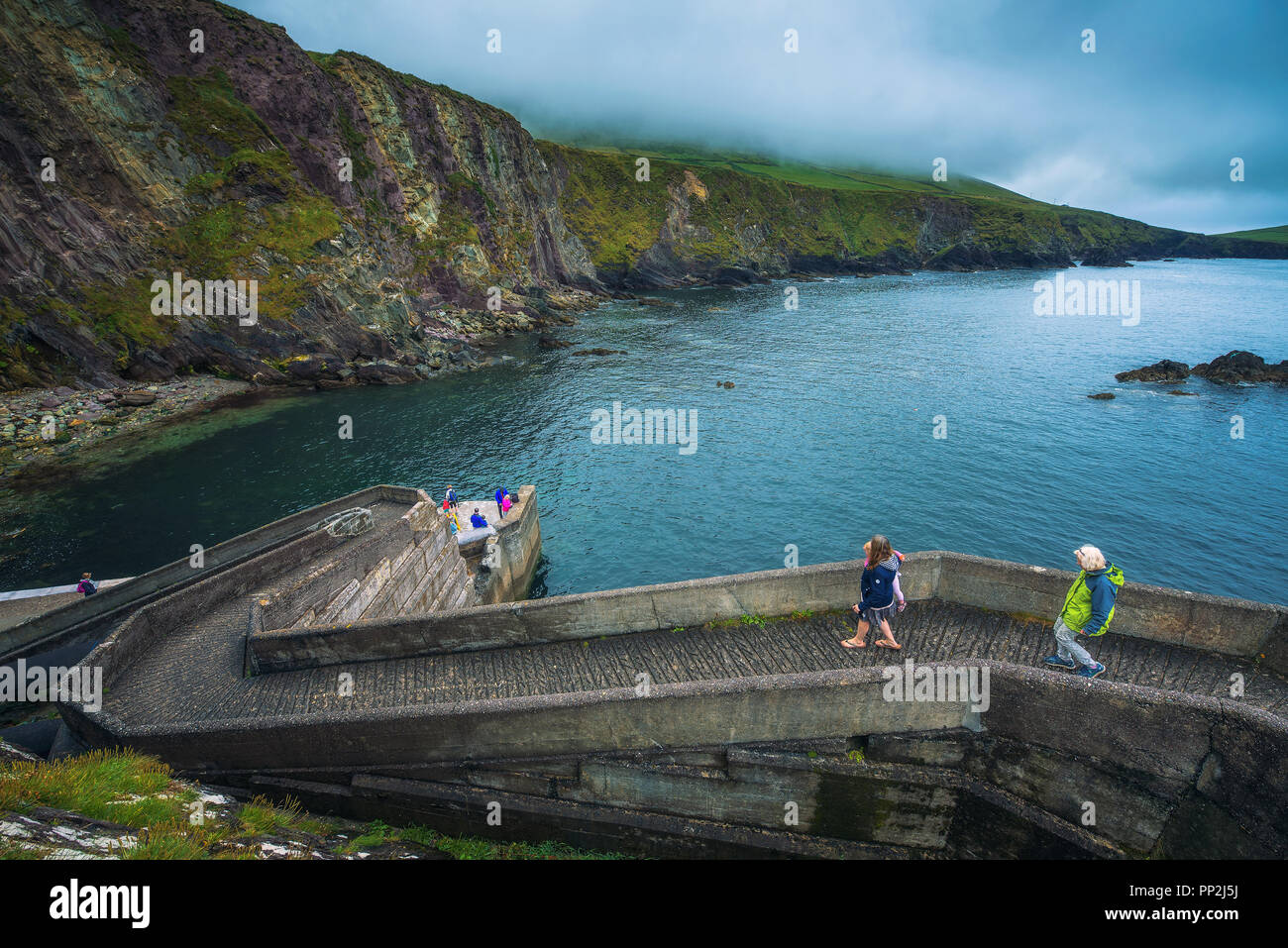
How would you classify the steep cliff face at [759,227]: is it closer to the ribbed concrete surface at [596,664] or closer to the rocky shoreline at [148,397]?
the rocky shoreline at [148,397]

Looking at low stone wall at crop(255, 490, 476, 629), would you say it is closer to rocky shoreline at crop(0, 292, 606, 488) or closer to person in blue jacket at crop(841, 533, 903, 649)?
person in blue jacket at crop(841, 533, 903, 649)

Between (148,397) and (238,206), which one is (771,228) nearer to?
(238,206)

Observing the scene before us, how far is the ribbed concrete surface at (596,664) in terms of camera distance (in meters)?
10.1

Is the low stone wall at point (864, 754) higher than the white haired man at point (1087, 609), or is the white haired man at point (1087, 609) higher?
the white haired man at point (1087, 609)

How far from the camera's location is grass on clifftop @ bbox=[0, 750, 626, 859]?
609cm

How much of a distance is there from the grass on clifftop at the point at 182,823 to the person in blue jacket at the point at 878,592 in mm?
5711

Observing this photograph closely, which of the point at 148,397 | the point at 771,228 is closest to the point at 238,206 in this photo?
the point at 148,397

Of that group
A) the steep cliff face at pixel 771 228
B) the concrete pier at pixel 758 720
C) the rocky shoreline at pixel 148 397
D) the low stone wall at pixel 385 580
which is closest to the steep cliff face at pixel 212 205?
the rocky shoreline at pixel 148 397

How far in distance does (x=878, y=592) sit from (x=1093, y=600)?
2.91 m

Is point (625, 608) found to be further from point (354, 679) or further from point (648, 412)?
point (648, 412)

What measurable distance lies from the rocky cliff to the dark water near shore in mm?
9067
